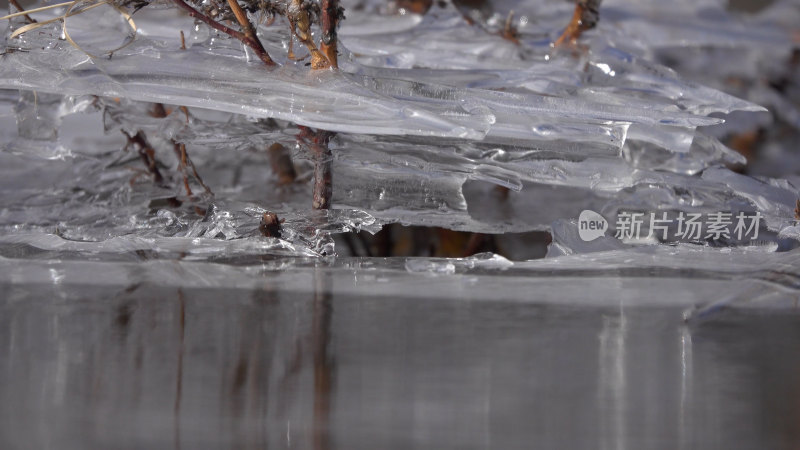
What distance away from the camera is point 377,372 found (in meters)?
0.59

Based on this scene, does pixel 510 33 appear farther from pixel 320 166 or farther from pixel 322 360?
pixel 322 360

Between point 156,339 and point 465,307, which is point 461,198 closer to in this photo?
point 465,307

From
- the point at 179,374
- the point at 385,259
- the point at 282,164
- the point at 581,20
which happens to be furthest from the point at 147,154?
the point at 581,20

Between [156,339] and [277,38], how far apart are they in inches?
22.2

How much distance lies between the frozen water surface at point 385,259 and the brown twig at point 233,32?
0.03m

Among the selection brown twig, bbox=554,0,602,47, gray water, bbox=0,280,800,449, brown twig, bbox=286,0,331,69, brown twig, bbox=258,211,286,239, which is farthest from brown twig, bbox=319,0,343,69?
brown twig, bbox=554,0,602,47

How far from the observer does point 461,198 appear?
3.25 ft

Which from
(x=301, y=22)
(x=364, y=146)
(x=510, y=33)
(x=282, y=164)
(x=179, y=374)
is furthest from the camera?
(x=510, y=33)

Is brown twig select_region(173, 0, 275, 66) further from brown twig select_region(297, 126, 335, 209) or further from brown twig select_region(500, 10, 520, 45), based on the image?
brown twig select_region(500, 10, 520, 45)

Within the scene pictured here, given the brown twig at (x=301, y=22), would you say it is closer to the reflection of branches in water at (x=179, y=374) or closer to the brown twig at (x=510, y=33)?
the reflection of branches in water at (x=179, y=374)

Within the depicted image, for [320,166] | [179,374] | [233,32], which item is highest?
[233,32]

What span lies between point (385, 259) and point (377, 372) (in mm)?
279

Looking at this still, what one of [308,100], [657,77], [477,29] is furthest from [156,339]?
[477,29]

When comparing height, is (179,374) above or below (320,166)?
below
